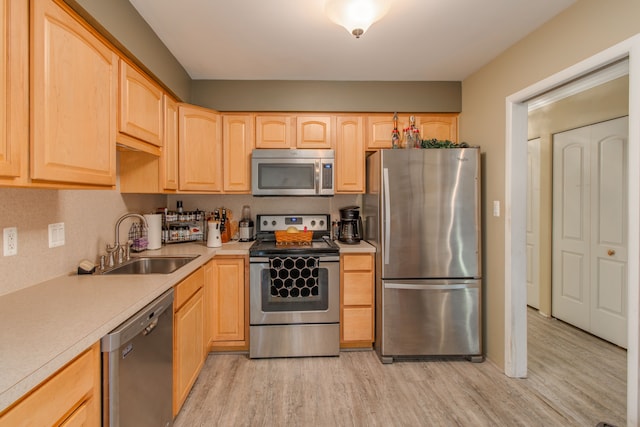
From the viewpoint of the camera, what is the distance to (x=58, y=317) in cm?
110

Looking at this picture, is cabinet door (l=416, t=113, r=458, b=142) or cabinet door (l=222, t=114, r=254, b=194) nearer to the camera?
cabinet door (l=222, t=114, r=254, b=194)

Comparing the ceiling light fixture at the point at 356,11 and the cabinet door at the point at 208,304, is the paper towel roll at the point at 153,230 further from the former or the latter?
the ceiling light fixture at the point at 356,11

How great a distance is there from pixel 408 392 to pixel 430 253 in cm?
102

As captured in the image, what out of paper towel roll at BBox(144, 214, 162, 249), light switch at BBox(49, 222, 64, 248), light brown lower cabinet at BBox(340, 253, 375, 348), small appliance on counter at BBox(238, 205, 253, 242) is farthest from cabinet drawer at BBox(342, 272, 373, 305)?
light switch at BBox(49, 222, 64, 248)

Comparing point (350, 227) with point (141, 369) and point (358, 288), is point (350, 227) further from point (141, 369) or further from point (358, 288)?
point (141, 369)

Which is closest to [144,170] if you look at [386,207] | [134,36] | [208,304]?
[134,36]

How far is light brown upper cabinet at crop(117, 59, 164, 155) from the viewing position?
1.71m

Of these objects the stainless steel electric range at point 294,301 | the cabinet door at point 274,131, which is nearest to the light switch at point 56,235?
the stainless steel electric range at point 294,301

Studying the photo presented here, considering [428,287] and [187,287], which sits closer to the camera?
[187,287]

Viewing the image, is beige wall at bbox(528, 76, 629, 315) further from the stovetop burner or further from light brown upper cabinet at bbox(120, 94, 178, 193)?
light brown upper cabinet at bbox(120, 94, 178, 193)

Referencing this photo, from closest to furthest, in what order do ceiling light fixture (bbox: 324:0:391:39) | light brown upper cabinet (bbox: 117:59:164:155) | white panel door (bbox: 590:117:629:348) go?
1. ceiling light fixture (bbox: 324:0:391:39)
2. light brown upper cabinet (bbox: 117:59:164:155)
3. white panel door (bbox: 590:117:629:348)

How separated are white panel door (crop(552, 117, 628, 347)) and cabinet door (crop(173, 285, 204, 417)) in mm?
3510

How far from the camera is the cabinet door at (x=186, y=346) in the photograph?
1729 millimetres

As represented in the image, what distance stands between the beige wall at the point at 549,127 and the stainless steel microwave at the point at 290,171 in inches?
97.5
